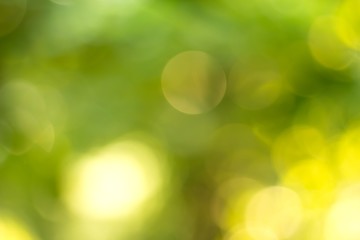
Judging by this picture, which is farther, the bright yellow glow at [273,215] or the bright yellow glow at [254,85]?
the bright yellow glow at [273,215]

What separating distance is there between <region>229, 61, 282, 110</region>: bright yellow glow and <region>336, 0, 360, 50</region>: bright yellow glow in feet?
0.22

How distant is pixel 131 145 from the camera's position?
0.55m

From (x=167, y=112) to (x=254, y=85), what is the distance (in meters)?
0.09

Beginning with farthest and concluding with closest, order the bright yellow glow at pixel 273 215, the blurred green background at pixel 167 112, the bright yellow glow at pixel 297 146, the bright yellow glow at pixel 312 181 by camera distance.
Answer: the bright yellow glow at pixel 273 215
the bright yellow glow at pixel 312 181
the bright yellow glow at pixel 297 146
the blurred green background at pixel 167 112

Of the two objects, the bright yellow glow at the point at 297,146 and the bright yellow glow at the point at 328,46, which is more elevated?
the bright yellow glow at the point at 297,146

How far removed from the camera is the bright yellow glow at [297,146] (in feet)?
1.78

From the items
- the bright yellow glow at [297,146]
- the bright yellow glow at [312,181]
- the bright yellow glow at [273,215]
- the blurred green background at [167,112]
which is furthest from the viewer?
the bright yellow glow at [273,215]

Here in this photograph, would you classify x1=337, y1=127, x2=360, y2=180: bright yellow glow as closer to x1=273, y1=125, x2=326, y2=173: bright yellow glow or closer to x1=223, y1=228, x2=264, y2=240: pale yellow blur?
x1=273, y1=125, x2=326, y2=173: bright yellow glow

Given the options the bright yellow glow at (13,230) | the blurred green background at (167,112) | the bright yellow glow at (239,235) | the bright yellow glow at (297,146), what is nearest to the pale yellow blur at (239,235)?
the bright yellow glow at (239,235)

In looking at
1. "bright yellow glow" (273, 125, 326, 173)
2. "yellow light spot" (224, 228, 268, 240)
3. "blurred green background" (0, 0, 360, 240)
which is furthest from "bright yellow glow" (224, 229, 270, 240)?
"bright yellow glow" (273, 125, 326, 173)

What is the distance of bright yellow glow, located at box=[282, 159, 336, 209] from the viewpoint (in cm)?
69

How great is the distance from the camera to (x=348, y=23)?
0.43 m

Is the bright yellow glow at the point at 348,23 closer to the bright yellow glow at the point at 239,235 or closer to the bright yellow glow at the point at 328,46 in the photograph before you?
the bright yellow glow at the point at 328,46

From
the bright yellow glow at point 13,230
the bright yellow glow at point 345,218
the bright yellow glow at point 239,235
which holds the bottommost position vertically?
the bright yellow glow at point 13,230
